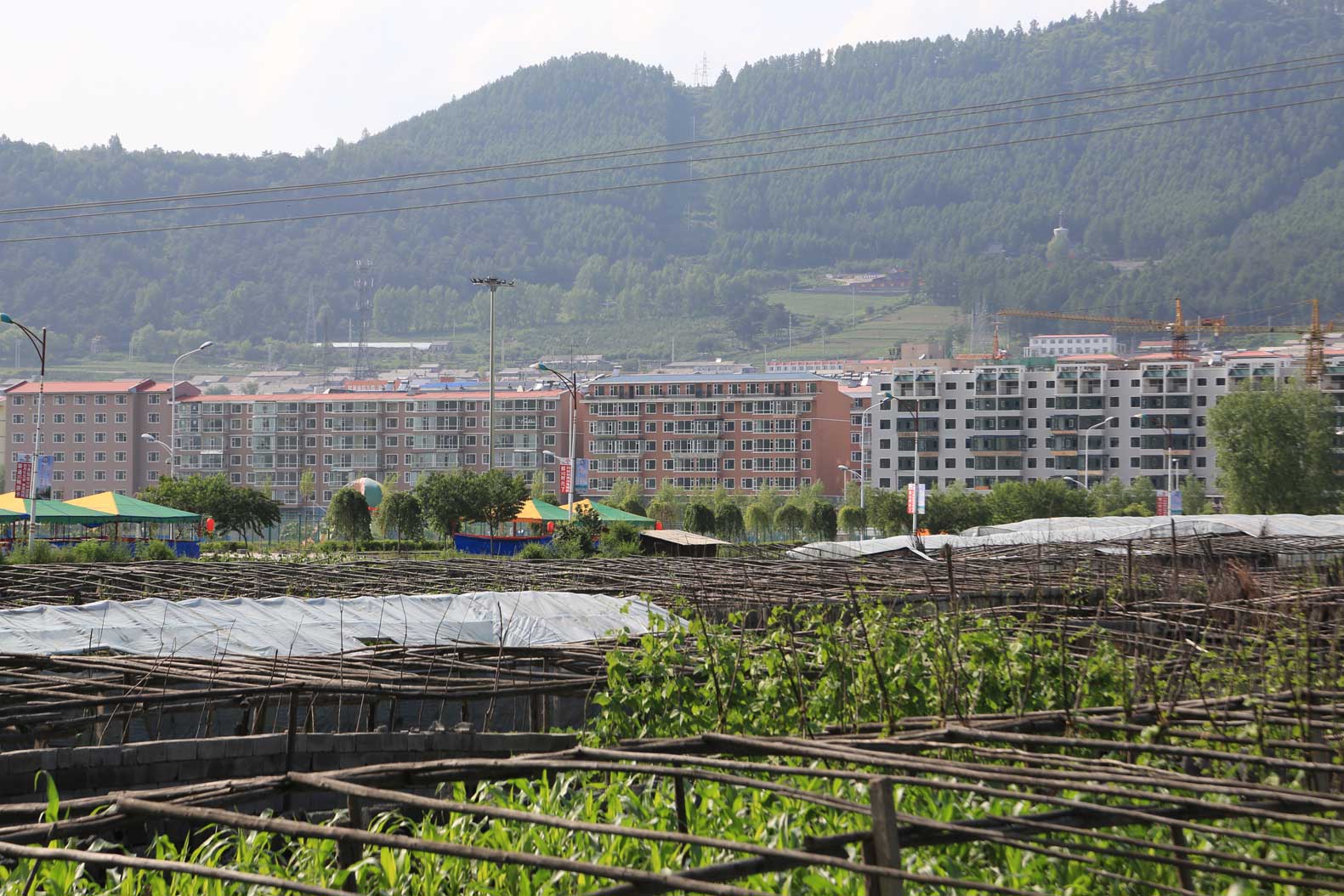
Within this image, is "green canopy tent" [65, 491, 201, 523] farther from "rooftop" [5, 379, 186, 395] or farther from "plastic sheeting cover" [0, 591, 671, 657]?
"rooftop" [5, 379, 186, 395]

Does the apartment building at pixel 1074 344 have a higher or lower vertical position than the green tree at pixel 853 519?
higher

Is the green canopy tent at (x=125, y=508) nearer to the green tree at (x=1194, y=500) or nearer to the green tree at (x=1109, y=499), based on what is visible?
the green tree at (x=1109, y=499)

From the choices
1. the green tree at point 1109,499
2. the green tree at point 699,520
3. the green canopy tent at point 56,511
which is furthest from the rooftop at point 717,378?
the green canopy tent at point 56,511

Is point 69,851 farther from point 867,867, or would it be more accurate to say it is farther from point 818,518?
point 818,518

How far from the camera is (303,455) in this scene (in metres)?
131

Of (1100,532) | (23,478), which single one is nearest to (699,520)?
(1100,532)

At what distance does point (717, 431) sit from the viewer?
114m

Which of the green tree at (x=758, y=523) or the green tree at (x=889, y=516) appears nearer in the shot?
the green tree at (x=889, y=516)

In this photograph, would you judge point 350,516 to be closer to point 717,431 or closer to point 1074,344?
point 717,431

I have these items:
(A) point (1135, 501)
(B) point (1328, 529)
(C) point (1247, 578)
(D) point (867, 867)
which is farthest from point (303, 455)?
(D) point (867, 867)

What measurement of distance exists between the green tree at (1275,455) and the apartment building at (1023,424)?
52867 millimetres

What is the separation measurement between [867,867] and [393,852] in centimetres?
182

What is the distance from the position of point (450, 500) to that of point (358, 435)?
87756 mm

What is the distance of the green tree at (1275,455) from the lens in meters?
A: 50.4
